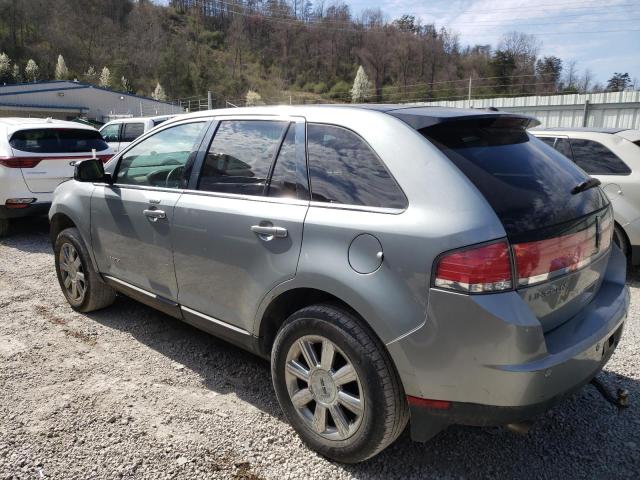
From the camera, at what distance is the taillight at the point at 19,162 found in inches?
269

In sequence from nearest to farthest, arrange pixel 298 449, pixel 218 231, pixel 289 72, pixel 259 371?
pixel 298 449
pixel 218 231
pixel 259 371
pixel 289 72

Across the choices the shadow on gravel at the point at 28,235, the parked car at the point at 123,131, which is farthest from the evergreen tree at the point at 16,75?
the shadow on gravel at the point at 28,235

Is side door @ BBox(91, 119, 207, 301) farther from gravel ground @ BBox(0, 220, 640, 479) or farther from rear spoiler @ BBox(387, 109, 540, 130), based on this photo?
rear spoiler @ BBox(387, 109, 540, 130)

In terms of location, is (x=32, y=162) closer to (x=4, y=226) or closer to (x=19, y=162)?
(x=19, y=162)

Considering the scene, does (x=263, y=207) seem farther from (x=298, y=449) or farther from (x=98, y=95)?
(x=98, y=95)

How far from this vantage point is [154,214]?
10.6 feet

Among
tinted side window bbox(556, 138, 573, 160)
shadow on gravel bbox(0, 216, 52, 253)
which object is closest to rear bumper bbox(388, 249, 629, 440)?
tinted side window bbox(556, 138, 573, 160)

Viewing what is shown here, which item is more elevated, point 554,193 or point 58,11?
point 58,11

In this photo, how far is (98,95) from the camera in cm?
4806

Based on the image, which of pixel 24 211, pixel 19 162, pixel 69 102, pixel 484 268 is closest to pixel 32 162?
pixel 19 162

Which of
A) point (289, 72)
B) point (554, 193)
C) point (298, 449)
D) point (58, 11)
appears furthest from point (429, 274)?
point (58, 11)

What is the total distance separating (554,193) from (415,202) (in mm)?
706

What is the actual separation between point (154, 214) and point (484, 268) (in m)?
2.20

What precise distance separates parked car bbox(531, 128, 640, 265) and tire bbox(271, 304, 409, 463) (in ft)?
12.8
